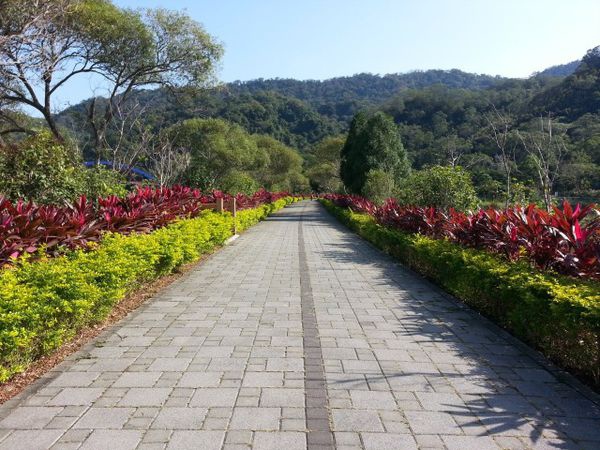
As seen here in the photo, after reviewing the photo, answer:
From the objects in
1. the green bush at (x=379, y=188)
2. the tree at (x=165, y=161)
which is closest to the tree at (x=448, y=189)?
the green bush at (x=379, y=188)

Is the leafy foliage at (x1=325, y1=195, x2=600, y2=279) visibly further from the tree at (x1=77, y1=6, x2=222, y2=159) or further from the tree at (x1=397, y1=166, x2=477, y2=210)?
the tree at (x1=77, y1=6, x2=222, y2=159)

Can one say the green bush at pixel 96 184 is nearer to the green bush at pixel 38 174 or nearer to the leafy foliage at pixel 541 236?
the green bush at pixel 38 174

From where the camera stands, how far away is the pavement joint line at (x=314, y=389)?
112 inches

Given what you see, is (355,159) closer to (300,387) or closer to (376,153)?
(376,153)

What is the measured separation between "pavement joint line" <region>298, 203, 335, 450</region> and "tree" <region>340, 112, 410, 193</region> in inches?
963

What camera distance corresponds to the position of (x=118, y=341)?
464cm

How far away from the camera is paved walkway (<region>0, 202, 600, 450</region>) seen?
9.41 ft

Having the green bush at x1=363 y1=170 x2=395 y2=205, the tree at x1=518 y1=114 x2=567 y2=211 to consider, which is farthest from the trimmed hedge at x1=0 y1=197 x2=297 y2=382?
the green bush at x1=363 y1=170 x2=395 y2=205

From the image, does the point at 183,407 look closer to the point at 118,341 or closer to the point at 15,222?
the point at 118,341

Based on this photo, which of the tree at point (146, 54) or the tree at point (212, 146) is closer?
the tree at point (146, 54)

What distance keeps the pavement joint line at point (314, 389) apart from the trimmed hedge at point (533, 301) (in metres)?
1.93

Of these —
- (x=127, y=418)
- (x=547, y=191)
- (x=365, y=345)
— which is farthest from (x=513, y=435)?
(x=547, y=191)

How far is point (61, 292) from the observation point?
13.2ft

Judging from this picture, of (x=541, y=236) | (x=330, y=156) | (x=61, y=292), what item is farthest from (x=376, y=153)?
(x=61, y=292)
